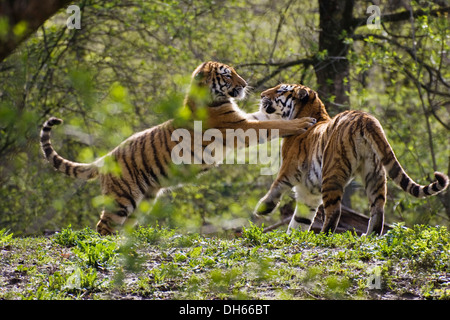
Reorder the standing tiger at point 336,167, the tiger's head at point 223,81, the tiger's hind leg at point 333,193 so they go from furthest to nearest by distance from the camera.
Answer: the tiger's head at point 223,81
the tiger's hind leg at point 333,193
the standing tiger at point 336,167

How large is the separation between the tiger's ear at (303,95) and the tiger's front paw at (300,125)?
0.37 metres

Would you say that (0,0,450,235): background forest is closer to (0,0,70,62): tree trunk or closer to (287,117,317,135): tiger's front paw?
(287,117,317,135): tiger's front paw

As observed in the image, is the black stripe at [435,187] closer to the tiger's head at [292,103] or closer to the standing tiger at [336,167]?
the standing tiger at [336,167]

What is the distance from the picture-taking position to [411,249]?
16.9 feet

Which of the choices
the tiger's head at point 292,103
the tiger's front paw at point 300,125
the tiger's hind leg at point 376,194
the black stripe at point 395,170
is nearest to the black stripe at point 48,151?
the tiger's head at point 292,103

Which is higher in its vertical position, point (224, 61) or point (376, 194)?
point (224, 61)

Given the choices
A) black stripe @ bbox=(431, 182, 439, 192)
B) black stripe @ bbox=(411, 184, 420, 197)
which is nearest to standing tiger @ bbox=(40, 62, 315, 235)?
black stripe @ bbox=(411, 184, 420, 197)

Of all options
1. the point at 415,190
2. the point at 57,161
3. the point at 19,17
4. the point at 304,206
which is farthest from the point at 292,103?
the point at 19,17

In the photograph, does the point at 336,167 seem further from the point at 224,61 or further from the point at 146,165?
the point at 224,61

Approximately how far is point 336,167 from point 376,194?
21.7 inches

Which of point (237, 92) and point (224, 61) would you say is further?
point (224, 61)

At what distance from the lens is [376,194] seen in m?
6.51

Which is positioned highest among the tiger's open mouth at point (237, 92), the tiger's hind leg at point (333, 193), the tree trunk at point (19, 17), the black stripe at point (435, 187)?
the tree trunk at point (19, 17)

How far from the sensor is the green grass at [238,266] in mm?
4355
